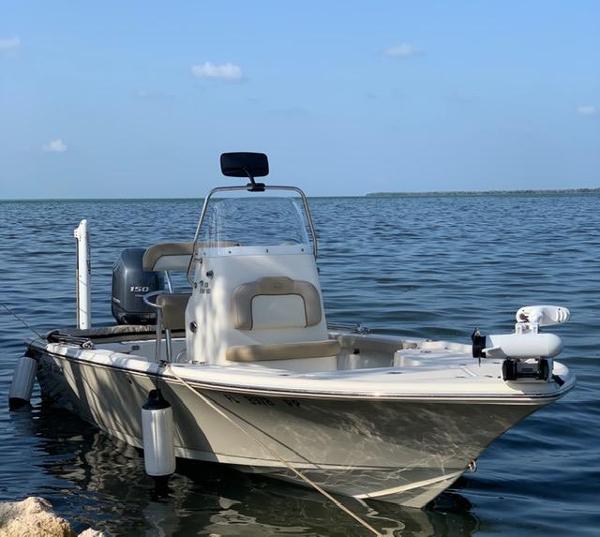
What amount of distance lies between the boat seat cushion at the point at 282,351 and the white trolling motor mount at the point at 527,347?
170 centimetres

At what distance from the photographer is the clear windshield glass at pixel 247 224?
268 inches

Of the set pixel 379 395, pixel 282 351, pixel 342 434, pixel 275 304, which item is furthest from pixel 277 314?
pixel 379 395

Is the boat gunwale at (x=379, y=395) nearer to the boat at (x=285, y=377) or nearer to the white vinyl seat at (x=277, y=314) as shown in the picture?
the boat at (x=285, y=377)

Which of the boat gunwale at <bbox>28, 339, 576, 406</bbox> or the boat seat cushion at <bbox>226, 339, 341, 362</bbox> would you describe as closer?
the boat gunwale at <bbox>28, 339, 576, 406</bbox>

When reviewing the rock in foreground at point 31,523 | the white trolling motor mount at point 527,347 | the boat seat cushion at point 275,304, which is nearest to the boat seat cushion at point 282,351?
the boat seat cushion at point 275,304

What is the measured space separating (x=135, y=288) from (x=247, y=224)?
214 cm

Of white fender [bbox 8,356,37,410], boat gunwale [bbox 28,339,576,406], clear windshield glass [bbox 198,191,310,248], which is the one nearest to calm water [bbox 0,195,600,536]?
white fender [bbox 8,356,37,410]

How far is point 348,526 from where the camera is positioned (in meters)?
5.59

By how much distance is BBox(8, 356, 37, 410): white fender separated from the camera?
832 centimetres

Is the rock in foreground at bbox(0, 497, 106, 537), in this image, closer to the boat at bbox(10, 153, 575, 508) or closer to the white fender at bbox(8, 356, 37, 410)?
the boat at bbox(10, 153, 575, 508)

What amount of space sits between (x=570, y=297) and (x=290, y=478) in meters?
9.33

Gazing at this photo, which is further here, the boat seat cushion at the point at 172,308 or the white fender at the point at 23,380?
the white fender at the point at 23,380

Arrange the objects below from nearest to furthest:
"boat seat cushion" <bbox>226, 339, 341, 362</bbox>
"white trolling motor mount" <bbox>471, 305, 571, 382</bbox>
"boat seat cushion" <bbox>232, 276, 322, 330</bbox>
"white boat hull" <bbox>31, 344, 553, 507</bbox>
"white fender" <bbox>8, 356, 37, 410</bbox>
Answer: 1. "white trolling motor mount" <bbox>471, 305, 571, 382</bbox>
2. "white boat hull" <bbox>31, 344, 553, 507</bbox>
3. "boat seat cushion" <bbox>226, 339, 341, 362</bbox>
4. "boat seat cushion" <bbox>232, 276, 322, 330</bbox>
5. "white fender" <bbox>8, 356, 37, 410</bbox>

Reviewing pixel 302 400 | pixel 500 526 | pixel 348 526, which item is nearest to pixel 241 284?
pixel 302 400
